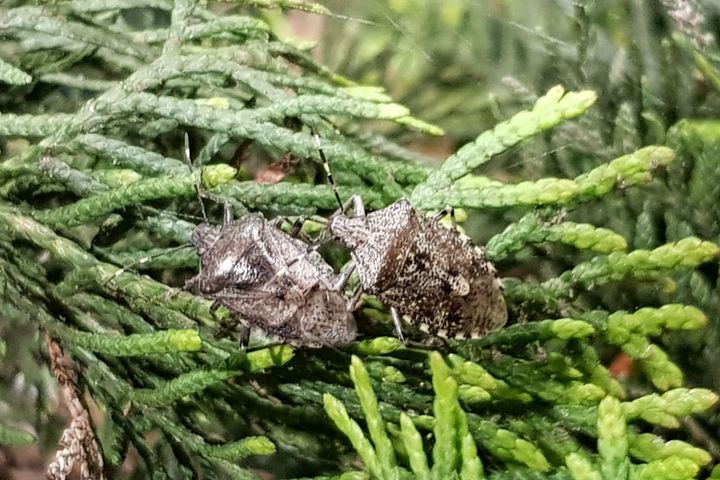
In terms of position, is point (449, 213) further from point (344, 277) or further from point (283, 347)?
point (283, 347)

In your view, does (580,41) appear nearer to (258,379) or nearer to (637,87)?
(637,87)

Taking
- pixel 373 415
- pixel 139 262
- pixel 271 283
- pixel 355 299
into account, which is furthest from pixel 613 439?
pixel 139 262

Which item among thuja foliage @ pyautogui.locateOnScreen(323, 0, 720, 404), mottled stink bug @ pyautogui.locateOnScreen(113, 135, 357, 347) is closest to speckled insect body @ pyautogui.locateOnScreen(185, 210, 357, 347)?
mottled stink bug @ pyautogui.locateOnScreen(113, 135, 357, 347)

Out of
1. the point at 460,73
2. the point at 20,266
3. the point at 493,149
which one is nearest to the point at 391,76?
the point at 460,73

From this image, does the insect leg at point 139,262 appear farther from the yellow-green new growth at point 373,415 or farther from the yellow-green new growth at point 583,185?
the yellow-green new growth at point 583,185

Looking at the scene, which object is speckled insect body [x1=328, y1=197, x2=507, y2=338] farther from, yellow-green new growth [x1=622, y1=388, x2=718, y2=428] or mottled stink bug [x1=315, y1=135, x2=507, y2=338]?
yellow-green new growth [x1=622, y1=388, x2=718, y2=428]

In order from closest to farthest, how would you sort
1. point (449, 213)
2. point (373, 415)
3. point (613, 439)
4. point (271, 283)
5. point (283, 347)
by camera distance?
point (613, 439)
point (373, 415)
point (283, 347)
point (271, 283)
point (449, 213)

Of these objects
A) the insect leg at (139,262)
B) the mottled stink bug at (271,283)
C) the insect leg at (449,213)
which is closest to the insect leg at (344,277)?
the mottled stink bug at (271,283)

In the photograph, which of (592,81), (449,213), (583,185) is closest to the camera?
(583,185)
